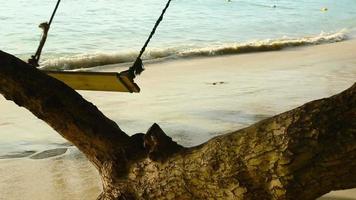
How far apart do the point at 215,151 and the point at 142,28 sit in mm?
12379

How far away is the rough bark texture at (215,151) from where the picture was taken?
4.70 feet

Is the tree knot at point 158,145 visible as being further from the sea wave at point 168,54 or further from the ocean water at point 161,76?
the sea wave at point 168,54

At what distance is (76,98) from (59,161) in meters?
1.34

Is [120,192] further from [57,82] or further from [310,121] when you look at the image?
[310,121]

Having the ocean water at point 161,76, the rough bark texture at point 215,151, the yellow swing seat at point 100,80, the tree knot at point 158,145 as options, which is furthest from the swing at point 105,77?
the tree knot at point 158,145

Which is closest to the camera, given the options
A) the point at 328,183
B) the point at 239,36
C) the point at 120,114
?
the point at 328,183

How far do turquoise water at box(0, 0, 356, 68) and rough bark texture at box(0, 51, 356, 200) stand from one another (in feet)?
23.5

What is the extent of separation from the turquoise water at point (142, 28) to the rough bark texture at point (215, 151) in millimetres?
7177

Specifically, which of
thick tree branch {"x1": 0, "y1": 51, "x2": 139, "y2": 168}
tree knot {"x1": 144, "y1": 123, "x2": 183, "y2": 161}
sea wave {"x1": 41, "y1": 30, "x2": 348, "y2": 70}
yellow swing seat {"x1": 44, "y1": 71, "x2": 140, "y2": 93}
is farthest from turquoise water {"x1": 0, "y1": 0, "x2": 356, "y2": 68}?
tree knot {"x1": 144, "y1": 123, "x2": 183, "y2": 161}

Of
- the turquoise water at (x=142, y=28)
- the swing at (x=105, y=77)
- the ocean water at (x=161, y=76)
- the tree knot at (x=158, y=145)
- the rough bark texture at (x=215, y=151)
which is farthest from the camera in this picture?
the turquoise water at (x=142, y=28)

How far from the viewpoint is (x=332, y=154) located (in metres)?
1.42

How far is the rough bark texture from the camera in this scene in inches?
56.4

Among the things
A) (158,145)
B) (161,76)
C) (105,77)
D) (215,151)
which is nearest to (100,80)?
(105,77)

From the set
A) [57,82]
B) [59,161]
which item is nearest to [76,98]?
[57,82]
